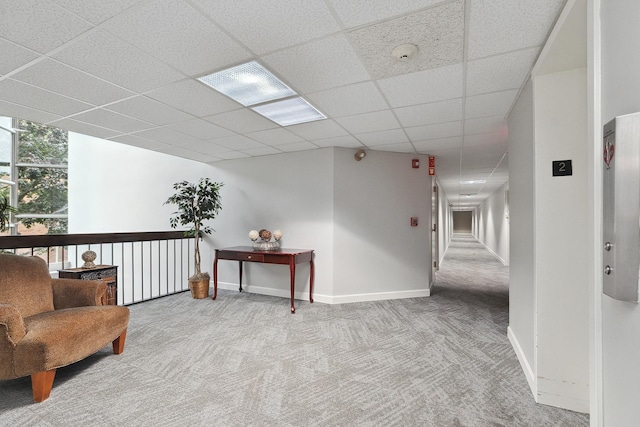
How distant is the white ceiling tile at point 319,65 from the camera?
69.0 inches

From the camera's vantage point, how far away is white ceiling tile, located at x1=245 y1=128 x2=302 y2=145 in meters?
3.40

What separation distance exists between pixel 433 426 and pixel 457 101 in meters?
2.45

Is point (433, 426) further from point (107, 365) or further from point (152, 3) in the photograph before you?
point (152, 3)

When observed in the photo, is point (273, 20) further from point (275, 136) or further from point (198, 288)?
point (198, 288)

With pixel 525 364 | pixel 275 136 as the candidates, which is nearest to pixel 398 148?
pixel 275 136

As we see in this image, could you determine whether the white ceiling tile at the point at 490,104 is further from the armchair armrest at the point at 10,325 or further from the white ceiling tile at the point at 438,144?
the armchair armrest at the point at 10,325

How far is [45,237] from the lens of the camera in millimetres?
2926

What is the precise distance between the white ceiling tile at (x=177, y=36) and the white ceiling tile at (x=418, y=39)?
0.79m

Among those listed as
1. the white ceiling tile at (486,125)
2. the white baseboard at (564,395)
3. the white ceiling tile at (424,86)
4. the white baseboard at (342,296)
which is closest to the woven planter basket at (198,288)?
the white baseboard at (342,296)

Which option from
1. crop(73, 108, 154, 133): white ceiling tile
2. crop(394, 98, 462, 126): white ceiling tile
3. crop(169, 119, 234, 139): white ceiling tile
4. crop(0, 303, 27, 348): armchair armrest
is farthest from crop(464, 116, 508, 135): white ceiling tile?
crop(0, 303, 27, 348): armchair armrest

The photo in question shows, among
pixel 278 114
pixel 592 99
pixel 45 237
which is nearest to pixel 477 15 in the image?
pixel 592 99

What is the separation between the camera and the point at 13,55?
1.82 meters

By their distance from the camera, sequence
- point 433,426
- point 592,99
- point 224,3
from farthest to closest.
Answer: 1. point 433,426
2. point 224,3
3. point 592,99

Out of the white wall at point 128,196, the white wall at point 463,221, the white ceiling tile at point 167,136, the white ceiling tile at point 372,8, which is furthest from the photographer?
the white wall at point 463,221
